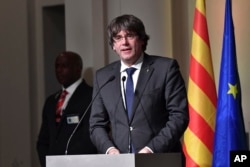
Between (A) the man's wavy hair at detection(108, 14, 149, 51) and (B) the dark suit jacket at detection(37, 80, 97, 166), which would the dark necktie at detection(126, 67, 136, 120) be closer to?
(A) the man's wavy hair at detection(108, 14, 149, 51)

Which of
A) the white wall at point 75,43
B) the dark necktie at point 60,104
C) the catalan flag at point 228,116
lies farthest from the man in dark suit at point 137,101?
the white wall at point 75,43

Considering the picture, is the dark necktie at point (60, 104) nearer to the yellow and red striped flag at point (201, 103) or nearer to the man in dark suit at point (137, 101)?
the yellow and red striped flag at point (201, 103)

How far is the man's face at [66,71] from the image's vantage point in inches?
231

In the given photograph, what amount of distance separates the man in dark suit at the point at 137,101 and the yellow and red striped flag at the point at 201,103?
1278mm

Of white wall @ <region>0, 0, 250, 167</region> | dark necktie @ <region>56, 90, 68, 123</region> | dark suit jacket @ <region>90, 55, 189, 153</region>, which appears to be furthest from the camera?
white wall @ <region>0, 0, 250, 167</region>

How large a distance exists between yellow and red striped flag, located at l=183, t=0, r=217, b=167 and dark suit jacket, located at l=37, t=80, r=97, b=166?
2.35ft

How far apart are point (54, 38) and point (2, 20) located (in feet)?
2.27

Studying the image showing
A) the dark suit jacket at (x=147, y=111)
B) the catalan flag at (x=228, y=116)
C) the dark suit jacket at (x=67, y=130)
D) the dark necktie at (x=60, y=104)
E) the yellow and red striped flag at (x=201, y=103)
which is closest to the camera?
the dark suit jacket at (x=147, y=111)

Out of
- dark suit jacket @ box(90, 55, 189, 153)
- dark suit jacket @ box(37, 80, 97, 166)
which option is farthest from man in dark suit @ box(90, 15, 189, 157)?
dark suit jacket @ box(37, 80, 97, 166)

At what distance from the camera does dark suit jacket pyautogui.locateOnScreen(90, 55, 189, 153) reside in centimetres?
392

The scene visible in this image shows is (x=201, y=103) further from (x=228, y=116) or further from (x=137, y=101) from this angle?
(x=137, y=101)

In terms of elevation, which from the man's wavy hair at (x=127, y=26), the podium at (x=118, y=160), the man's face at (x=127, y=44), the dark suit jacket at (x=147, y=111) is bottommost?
the podium at (x=118, y=160)

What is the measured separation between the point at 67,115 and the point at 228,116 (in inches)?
48.7

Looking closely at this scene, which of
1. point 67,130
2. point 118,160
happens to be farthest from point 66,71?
point 118,160
